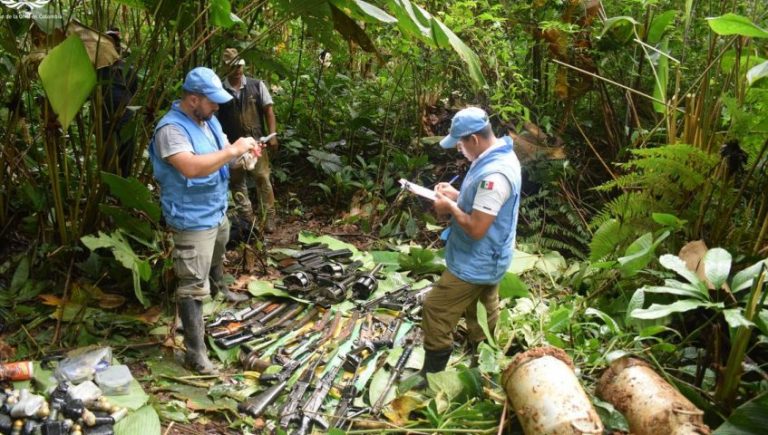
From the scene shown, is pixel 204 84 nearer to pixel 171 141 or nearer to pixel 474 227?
pixel 171 141

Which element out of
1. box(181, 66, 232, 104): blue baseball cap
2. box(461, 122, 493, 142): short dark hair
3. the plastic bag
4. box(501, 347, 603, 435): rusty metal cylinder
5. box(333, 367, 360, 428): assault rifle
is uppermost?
box(181, 66, 232, 104): blue baseball cap

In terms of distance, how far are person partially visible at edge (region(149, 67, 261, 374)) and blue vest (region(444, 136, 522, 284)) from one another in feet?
4.36

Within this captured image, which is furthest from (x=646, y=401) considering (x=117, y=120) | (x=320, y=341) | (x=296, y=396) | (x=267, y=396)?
(x=117, y=120)

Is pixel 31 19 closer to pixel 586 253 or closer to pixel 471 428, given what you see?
pixel 471 428

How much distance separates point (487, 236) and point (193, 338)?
1933 millimetres

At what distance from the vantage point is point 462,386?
3.08 metres

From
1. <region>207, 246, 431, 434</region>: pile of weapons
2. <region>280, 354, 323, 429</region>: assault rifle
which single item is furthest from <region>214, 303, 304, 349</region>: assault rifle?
<region>280, 354, 323, 429</region>: assault rifle

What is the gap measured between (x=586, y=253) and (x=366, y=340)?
Result: 2.72 meters

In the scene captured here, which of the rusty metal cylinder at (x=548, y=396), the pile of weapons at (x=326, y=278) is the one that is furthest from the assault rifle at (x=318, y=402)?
the rusty metal cylinder at (x=548, y=396)

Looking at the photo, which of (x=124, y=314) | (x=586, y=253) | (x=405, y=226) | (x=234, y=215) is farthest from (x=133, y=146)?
(x=586, y=253)

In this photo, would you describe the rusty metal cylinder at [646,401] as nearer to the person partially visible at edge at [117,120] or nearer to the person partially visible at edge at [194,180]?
the person partially visible at edge at [194,180]

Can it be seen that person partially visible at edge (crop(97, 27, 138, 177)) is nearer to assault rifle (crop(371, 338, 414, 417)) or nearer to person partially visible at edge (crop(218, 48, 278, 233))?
person partially visible at edge (crop(218, 48, 278, 233))

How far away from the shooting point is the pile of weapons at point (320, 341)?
11.2 feet

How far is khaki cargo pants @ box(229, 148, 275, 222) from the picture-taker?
5.82 meters
